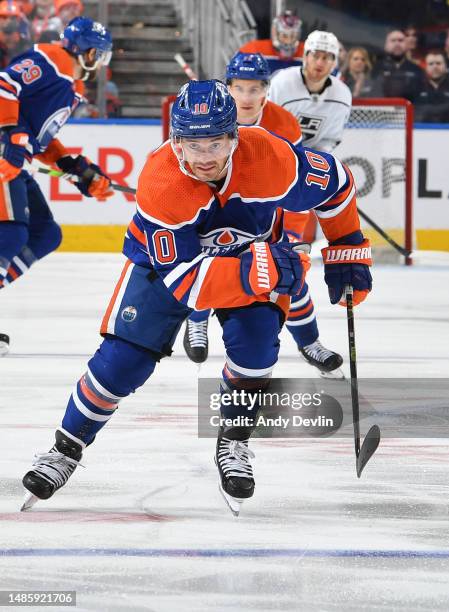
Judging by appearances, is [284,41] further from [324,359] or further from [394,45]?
[324,359]

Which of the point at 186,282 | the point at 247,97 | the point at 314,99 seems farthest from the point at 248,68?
the point at 186,282

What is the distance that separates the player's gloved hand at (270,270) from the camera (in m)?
2.30

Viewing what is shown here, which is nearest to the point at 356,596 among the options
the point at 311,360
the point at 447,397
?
the point at 447,397

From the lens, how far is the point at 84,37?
182 inches

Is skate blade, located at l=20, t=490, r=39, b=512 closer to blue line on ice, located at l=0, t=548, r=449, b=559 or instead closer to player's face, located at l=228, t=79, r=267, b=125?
blue line on ice, located at l=0, t=548, r=449, b=559

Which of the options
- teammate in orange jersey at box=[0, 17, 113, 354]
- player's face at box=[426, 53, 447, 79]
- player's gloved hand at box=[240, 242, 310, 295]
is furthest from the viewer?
player's face at box=[426, 53, 447, 79]

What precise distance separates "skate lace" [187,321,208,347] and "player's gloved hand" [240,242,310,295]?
1928 millimetres

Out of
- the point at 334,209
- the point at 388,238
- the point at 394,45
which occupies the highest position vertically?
the point at 334,209

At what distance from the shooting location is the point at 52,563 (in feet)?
6.81

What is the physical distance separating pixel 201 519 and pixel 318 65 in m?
3.11

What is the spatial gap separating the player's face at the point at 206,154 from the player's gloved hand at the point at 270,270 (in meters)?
0.17

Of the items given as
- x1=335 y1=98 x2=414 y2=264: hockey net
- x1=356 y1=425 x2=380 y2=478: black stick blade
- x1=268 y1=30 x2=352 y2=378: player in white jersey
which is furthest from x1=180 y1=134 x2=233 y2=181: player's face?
x1=335 y1=98 x2=414 y2=264: hockey net

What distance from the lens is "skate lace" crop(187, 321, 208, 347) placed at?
4305 mm

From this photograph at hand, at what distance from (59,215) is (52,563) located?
19.8 feet
